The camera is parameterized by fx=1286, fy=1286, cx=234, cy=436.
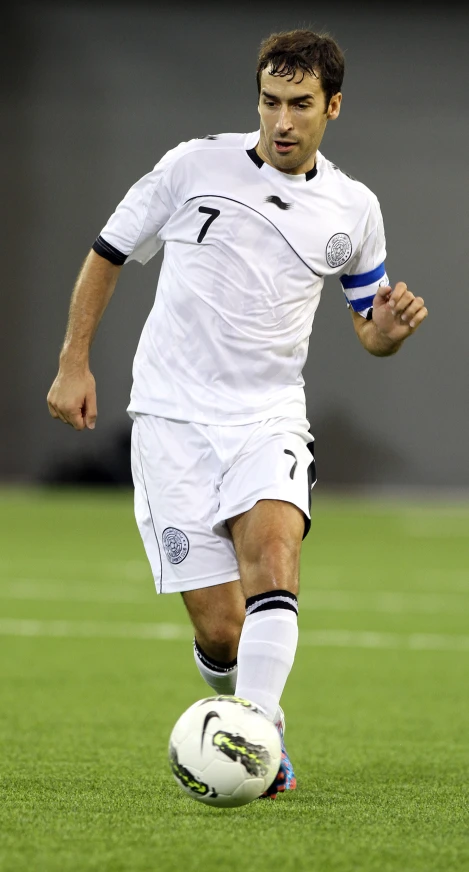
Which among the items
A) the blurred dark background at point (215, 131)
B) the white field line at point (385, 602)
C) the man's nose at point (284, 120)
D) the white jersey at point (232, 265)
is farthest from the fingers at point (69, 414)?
the blurred dark background at point (215, 131)

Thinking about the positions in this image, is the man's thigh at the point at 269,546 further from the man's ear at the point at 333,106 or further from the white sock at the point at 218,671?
the man's ear at the point at 333,106

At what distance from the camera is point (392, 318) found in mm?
3508

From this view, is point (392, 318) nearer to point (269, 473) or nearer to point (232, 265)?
point (232, 265)

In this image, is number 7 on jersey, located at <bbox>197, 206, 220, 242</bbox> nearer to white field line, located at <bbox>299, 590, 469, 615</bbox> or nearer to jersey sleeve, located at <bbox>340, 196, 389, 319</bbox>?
jersey sleeve, located at <bbox>340, 196, 389, 319</bbox>

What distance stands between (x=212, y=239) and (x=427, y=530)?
1054cm

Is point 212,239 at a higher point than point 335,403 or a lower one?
higher

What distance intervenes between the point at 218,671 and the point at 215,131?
1486 cm

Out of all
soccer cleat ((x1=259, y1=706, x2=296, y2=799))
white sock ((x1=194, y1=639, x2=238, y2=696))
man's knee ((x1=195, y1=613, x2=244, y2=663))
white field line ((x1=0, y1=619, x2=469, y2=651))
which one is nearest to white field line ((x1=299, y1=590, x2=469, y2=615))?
white field line ((x1=0, y1=619, x2=469, y2=651))

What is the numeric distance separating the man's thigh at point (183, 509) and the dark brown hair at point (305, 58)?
971 millimetres

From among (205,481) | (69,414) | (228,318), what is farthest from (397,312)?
(69,414)

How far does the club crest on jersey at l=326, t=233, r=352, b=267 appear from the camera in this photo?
354cm

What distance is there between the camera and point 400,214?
58.1ft

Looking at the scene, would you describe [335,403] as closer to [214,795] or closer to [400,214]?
[400,214]

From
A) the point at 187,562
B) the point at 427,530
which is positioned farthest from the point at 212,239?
the point at 427,530
